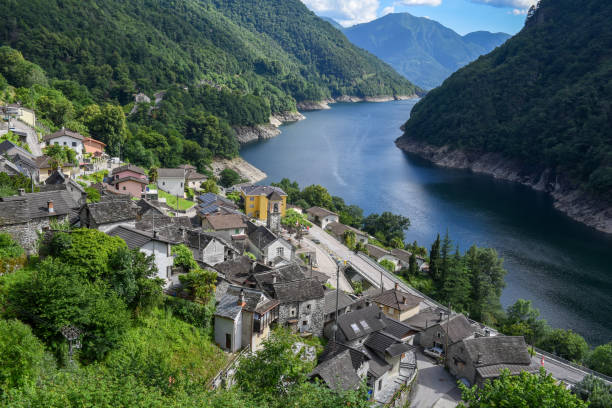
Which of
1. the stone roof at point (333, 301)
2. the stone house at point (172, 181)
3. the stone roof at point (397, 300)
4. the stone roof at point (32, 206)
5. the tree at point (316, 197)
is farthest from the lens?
the tree at point (316, 197)

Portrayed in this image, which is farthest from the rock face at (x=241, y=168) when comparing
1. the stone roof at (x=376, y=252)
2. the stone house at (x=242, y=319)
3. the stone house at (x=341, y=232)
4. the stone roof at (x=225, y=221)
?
the stone house at (x=242, y=319)

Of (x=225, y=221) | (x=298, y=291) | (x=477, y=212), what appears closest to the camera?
(x=298, y=291)

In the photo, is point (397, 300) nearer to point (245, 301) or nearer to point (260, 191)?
point (245, 301)

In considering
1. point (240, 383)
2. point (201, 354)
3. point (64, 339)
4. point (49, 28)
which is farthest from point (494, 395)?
point (49, 28)

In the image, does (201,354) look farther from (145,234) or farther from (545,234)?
(545,234)

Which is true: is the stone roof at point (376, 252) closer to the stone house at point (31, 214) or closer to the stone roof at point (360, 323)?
the stone roof at point (360, 323)

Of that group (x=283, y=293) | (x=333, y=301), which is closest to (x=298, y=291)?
(x=283, y=293)
